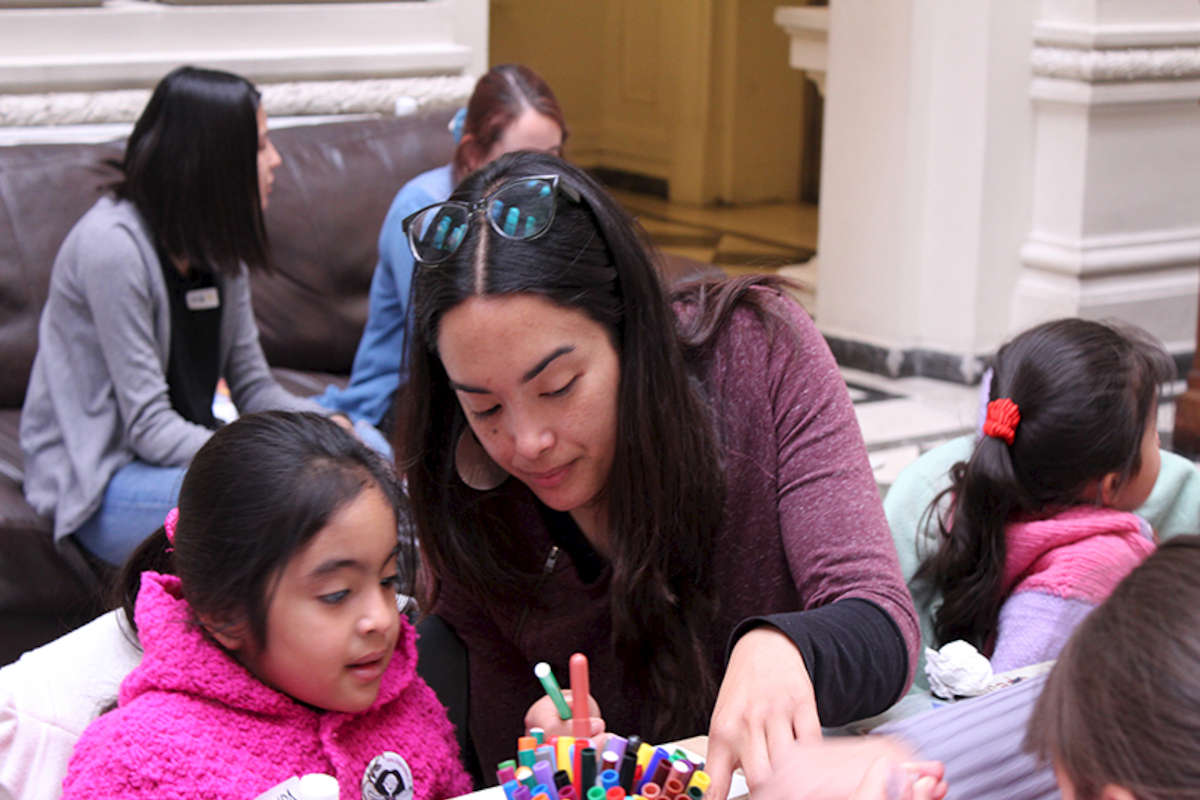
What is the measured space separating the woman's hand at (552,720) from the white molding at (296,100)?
2.53 meters

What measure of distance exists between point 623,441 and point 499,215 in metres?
0.27

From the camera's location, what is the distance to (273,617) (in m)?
1.32

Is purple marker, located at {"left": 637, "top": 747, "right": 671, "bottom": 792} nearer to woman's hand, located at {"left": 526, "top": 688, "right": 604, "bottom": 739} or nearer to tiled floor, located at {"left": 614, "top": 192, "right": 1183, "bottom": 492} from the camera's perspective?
woman's hand, located at {"left": 526, "top": 688, "right": 604, "bottom": 739}

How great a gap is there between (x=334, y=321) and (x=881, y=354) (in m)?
2.15

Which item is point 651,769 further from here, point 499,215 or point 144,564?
point 144,564

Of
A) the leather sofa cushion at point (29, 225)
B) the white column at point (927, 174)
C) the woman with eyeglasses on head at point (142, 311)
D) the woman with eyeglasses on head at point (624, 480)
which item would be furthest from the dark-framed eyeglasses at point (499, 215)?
the white column at point (927, 174)

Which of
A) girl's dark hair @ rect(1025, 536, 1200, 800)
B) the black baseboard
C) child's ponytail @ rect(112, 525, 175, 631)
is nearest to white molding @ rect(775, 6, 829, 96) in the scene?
the black baseboard

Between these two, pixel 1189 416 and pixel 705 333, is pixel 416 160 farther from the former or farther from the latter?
pixel 1189 416

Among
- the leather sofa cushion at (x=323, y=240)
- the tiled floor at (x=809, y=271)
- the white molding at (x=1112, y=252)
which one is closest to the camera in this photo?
the leather sofa cushion at (x=323, y=240)

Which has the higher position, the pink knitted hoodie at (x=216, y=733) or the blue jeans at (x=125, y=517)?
the pink knitted hoodie at (x=216, y=733)

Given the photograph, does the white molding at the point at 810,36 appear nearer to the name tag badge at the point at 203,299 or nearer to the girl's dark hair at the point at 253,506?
the name tag badge at the point at 203,299

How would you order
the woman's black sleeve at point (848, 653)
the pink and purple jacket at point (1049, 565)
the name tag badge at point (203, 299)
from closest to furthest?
the woman's black sleeve at point (848, 653) < the pink and purple jacket at point (1049, 565) < the name tag badge at point (203, 299)

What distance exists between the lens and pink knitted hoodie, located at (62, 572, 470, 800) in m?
1.21

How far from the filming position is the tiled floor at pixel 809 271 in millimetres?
3916
